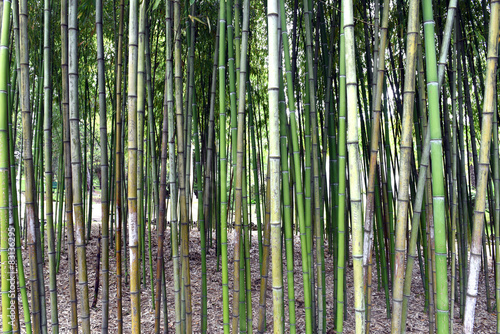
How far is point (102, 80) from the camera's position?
1.27m

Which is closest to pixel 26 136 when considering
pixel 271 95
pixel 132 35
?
pixel 132 35

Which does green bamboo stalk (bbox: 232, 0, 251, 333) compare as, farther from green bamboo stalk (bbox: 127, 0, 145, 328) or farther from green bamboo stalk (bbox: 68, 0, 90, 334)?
green bamboo stalk (bbox: 68, 0, 90, 334)

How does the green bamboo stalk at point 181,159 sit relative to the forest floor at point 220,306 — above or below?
above

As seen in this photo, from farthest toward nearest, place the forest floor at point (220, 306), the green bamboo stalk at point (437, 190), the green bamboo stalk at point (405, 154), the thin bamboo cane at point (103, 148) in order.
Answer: the forest floor at point (220, 306) < the thin bamboo cane at point (103, 148) < the green bamboo stalk at point (405, 154) < the green bamboo stalk at point (437, 190)

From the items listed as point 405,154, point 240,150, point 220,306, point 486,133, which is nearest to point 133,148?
point 240,150

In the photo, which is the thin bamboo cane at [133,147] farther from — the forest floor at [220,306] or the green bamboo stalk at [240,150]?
the forest floor at [220,306]

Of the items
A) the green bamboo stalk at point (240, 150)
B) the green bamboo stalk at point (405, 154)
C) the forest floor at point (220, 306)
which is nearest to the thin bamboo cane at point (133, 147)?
Answer: the green bamboo stalk at point (240, 150)

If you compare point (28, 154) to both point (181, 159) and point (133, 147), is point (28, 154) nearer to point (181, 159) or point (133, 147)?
point (133, 147)

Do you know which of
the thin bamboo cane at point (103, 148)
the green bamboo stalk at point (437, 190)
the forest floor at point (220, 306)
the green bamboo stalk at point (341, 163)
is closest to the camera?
the green bamboo stalk at point (437, 190)

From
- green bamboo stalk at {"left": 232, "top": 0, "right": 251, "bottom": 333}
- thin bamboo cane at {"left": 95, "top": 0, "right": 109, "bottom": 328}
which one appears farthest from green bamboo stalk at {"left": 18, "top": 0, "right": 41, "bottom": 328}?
green bamboo stalk at {"left": 232, "top": 0, "right": 251, "bottom": 333}

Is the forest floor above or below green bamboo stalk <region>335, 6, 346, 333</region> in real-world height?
below

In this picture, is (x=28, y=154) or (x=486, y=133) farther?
(x=28, y=154)

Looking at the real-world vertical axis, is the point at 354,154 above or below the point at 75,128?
below

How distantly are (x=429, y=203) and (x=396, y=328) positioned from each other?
2.11 ft
